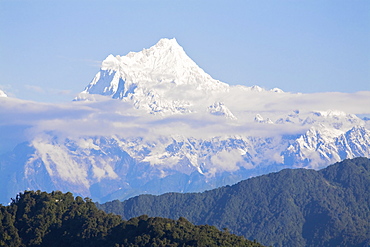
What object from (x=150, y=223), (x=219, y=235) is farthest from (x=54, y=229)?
(x=219, y=235)

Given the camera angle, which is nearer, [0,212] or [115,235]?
[115,235]

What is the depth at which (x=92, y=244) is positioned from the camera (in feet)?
569

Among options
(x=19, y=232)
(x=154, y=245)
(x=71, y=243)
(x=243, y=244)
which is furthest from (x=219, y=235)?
(x=19, y=232)

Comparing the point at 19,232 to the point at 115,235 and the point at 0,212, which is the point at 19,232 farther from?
the point at 115,235

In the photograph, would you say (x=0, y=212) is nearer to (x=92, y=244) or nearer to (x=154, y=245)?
(x=92, y=244)

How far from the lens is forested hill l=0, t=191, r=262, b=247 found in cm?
16800

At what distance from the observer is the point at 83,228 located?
179250 mm

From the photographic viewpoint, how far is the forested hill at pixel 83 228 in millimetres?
168000

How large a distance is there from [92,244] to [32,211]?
69.6 feet

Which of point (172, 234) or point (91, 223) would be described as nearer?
point (172, 234)

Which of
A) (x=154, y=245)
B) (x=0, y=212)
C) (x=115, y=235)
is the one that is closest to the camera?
(x=154, y=245)

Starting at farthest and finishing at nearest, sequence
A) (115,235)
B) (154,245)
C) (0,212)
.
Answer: (0,212) < (115,235) < (154,245)

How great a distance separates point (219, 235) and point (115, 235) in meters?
19.8

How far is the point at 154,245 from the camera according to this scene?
16350 cm
